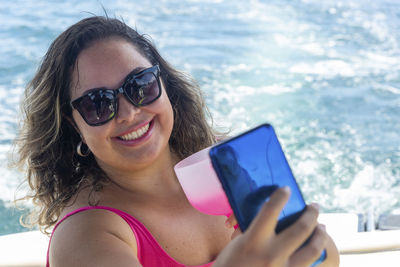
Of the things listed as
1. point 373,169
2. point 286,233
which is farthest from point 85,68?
point 373,169

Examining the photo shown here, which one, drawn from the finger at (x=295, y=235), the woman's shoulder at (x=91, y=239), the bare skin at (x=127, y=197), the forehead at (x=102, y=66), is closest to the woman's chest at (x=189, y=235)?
the bare skin at (x=127, y=197)

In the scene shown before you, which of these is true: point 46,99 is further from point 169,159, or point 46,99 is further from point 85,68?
point 169,159

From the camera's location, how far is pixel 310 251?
2.33 ft

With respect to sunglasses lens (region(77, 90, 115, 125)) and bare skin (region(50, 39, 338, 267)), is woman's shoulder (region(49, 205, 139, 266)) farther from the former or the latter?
sunglasses lens (region(77, 90, 115, 125))

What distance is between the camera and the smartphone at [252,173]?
2.52 feet

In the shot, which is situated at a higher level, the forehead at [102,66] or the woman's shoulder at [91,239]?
the forehead at [102,66]

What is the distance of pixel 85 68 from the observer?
1.31 meters

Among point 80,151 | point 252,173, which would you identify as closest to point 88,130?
point 80,151

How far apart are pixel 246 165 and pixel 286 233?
15 cm

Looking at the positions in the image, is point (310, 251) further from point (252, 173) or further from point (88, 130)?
point (88, 130)

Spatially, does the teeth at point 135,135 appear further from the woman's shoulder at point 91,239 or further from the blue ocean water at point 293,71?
the blue ocean water at point 293,71

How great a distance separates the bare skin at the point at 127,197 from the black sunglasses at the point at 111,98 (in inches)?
0.7

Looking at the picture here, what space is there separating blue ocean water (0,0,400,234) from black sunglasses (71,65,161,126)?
1.55 metres

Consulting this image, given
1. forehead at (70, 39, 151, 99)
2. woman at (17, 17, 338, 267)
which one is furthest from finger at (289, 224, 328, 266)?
forehead at (70, 39, 151, 99)
